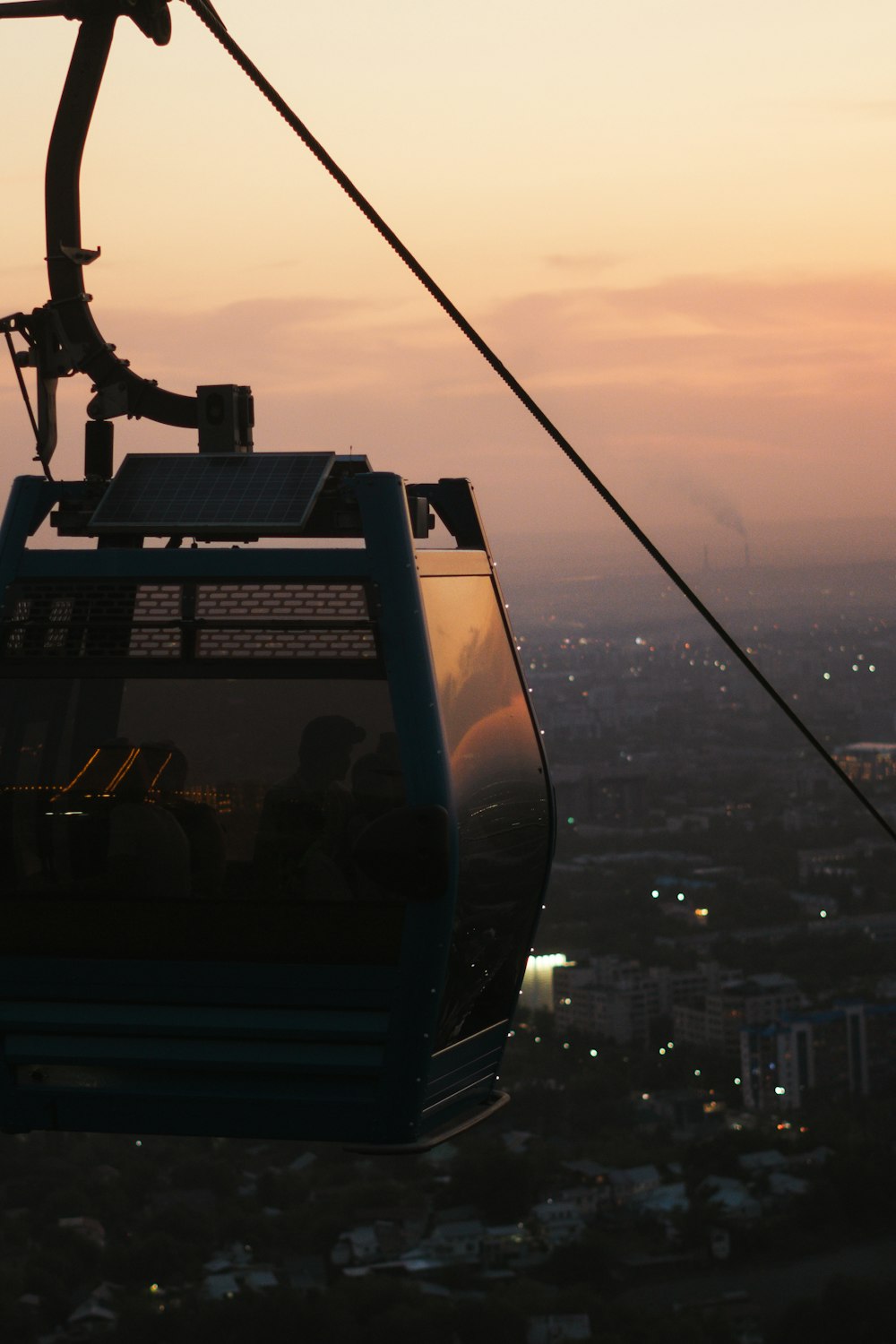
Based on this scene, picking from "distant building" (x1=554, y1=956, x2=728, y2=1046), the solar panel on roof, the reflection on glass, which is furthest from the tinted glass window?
"distant building" (x1=554, y1=956, x2=728, y2=1046)

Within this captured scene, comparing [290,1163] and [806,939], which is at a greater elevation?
[806,939]

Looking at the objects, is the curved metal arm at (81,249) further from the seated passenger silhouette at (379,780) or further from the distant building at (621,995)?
the distant building at (621,995)

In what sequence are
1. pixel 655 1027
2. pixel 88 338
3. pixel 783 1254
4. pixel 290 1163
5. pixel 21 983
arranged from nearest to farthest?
pixel 21 983
pixel 88 338
pixel 783 1254
pixel 290 1163
pixel 655 1027

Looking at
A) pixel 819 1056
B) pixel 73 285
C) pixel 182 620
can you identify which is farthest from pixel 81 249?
pixel 819 1056

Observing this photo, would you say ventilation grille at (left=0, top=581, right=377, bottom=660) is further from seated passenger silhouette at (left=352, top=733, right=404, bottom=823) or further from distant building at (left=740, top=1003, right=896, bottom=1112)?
distant building at (left=740, top=1003, right=896, bottom=1112)

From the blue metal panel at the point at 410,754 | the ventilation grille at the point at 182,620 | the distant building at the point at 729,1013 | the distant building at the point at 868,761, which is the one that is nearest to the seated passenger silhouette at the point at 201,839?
the ventilation grille at the point at 182,620

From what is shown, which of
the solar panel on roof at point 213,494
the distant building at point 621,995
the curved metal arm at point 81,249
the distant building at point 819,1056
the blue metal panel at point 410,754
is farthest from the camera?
the distant building at point 621,995

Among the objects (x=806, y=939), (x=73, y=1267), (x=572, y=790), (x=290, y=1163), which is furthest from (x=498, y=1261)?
(x=572, y=790)

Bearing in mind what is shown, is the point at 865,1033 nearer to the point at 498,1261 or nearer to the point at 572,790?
the point at 498,1261
